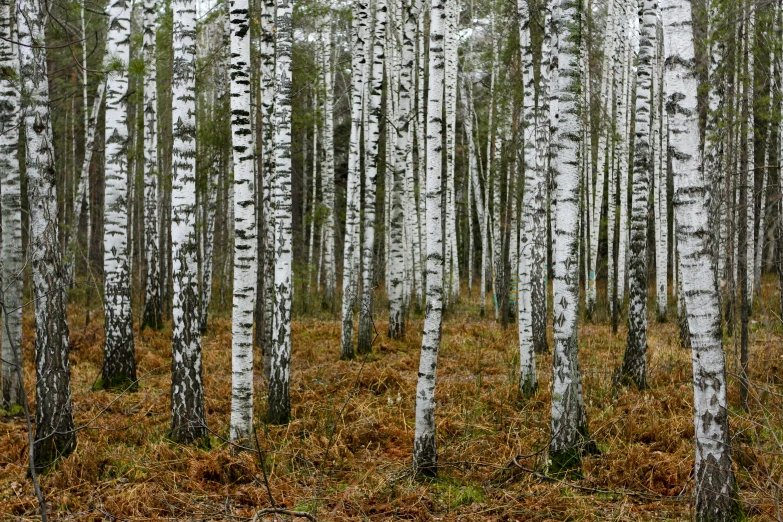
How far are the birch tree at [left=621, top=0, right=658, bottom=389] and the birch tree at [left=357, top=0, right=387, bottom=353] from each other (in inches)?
163

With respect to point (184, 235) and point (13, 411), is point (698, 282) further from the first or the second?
point (13, 411)

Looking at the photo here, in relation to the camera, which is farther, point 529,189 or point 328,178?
point 328,178

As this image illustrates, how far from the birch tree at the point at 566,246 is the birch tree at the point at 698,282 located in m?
1.34

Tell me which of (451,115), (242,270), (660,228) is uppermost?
(451,115)

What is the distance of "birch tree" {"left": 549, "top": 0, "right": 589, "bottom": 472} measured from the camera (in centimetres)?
583

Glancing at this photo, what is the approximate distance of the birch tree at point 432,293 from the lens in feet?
19.2

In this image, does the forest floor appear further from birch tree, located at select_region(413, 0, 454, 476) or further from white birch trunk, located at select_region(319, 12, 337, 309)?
white birch trunk, located at select_region(319, 12, 337, 309)

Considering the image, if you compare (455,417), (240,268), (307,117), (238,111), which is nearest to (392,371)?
(455,417)

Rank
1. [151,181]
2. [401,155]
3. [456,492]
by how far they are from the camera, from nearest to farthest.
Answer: [456,492] → [401,155] → [151,181]

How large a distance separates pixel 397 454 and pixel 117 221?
5.51 meters

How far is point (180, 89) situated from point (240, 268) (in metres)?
2.05

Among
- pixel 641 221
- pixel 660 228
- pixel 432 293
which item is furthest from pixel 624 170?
pixel 432 293

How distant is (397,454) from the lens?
6.89m

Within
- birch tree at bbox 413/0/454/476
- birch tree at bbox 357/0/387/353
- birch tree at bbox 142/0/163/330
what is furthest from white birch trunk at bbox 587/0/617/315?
birch tree at bbox 413/0/454/476
